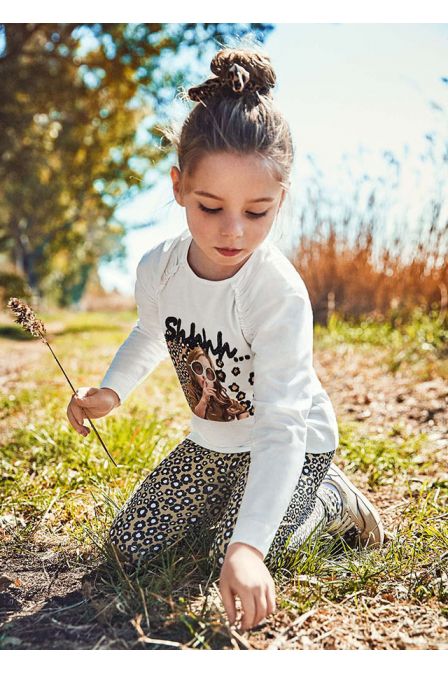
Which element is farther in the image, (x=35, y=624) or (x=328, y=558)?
(x=328, y=558)

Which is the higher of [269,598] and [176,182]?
[176,182]

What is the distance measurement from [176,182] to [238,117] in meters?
0.25

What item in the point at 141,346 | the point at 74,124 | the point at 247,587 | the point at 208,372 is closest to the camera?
the point at 247,587

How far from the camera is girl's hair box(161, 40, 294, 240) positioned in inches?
59.7

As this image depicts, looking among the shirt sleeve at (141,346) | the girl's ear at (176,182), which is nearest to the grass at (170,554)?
the shirt sleeve at (141,346)

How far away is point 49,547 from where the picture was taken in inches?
73.3

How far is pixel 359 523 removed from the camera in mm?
1924

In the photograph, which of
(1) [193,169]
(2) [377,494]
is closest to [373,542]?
(2) [377,494]

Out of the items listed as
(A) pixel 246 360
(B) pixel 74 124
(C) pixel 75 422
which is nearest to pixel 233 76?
(A) pixel 246 360

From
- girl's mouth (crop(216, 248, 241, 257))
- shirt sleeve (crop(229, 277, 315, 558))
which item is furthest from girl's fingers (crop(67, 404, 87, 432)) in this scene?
girl's mouth (crop(216, 248, 241, 257))

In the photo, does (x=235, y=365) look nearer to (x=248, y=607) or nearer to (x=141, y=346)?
(x=141, y=346)

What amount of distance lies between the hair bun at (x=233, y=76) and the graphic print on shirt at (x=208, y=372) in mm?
571

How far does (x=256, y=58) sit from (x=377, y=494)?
1486 mm
